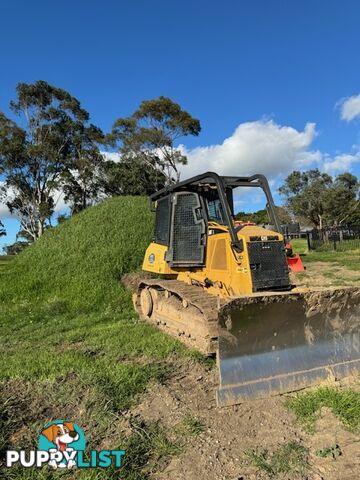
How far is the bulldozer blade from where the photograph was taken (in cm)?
446

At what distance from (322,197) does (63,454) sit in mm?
52083

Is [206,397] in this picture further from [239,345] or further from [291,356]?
[291,356]

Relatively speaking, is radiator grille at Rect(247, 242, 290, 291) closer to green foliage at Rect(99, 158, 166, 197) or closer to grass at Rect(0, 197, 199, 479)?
grass at Rect(0, 197, 199, 479)

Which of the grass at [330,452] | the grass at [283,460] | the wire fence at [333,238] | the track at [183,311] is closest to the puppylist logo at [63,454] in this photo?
the grass at [283,460]

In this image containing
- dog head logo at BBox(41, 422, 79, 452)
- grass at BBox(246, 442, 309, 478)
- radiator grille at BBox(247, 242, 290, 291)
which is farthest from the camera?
radiator grille at BBox(247, 242, 290, 291)

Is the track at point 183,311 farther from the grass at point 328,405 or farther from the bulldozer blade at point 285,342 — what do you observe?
the grass at point 328,405

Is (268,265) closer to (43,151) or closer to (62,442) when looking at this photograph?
(62,442)

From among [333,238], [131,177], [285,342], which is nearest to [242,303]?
[285,342]

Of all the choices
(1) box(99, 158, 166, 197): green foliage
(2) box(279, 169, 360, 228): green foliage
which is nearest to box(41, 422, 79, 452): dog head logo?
(1) box(99, 158, 166, 197): green foliage

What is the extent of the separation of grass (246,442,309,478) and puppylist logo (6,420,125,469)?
1.10m

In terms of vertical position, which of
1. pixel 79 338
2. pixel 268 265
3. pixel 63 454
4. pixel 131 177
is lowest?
pixel 63 454

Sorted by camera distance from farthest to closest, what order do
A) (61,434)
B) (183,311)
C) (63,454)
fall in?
(183,311)
(61,434)
(63,454)

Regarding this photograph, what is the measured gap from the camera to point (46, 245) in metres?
14.2

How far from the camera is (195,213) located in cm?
652
